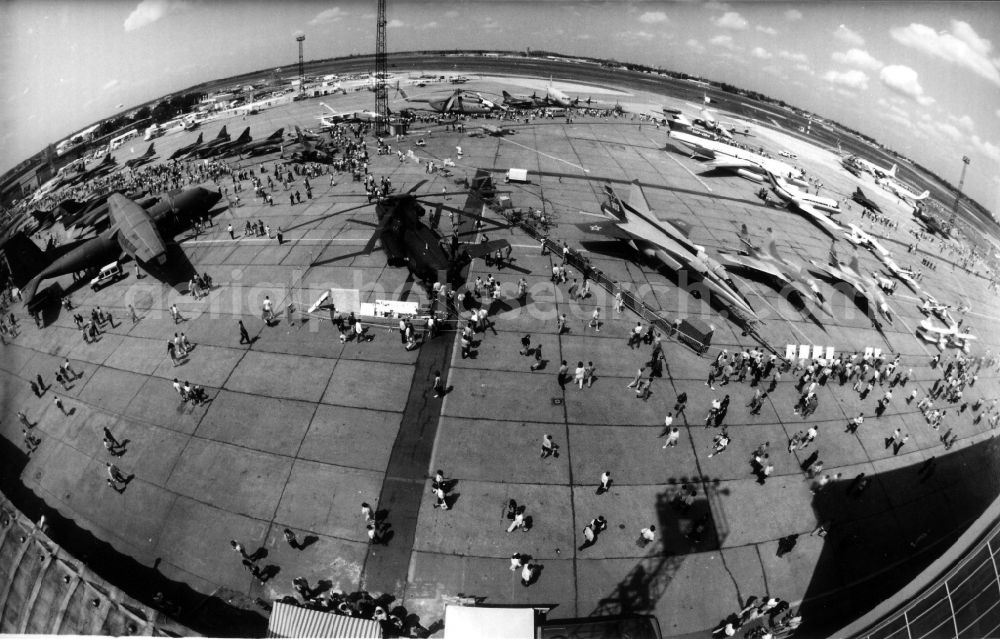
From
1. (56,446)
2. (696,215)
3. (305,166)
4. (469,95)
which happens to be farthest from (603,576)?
(469,95)

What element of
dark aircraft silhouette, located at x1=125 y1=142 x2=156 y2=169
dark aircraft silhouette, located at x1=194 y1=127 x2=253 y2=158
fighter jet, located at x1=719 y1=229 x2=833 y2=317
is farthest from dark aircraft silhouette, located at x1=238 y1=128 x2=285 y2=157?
fighter jet, located at x1=719 y1=229 x2=833 y2=317

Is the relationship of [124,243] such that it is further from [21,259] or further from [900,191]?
[900,191]

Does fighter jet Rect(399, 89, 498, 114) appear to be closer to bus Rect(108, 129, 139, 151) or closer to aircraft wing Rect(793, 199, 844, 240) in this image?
bus Rect(108, 129, 139, 151)

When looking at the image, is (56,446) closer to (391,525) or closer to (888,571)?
(391,525)

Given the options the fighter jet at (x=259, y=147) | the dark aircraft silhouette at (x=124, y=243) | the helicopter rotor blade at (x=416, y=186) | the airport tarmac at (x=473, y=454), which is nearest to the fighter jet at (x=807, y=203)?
the airport tarmac at (x=473, y=454)

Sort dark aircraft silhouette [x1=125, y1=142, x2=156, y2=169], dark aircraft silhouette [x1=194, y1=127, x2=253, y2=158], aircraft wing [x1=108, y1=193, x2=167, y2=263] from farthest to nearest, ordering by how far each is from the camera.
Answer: dark aircraft silhouette [x1=194, y1=127, x2=253, y2=158]
dark aircraft silhouette [x1=125, y1=142, x2=156, y2=169]
aircraft wing [x1=108, y1=193, x2=167, y2=263]

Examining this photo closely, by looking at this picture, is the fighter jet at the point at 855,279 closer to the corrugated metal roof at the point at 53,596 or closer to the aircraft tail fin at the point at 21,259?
the corrugated metal roof at the point at 53,596
